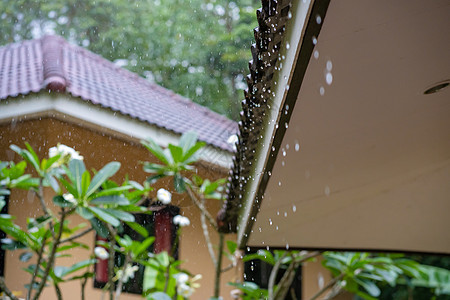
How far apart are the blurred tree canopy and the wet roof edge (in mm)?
5245

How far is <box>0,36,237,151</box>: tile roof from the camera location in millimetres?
2865

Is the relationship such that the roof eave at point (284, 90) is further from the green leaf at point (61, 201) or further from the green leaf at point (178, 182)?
the green leaf at point (178, 182)

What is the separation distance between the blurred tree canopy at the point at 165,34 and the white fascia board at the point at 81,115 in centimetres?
359

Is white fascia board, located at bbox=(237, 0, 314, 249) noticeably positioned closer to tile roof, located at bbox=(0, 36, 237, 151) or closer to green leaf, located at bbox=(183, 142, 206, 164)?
green leaf, located at bbox=(183, 142, 206, 164)

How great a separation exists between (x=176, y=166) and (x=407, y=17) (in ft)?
5.36

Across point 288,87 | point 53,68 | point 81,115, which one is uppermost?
point 53,68

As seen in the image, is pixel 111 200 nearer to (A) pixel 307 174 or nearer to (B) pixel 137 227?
(B) pixel 137 227

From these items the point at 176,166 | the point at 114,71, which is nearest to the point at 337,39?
the point at 176,166

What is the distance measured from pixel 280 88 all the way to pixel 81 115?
1944 millimetres

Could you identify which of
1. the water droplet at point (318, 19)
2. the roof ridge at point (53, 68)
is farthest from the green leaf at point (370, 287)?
the water droplet at point (318, 19)

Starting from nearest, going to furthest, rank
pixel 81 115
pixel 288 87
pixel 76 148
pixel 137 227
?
pixel 288 87 → pixel 137 227 → pixel 81 115 → pixel 76 148

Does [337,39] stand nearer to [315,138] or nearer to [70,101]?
[315,138]

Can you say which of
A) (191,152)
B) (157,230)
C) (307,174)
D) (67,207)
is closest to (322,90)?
(307,174)

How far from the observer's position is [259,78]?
1030mm
